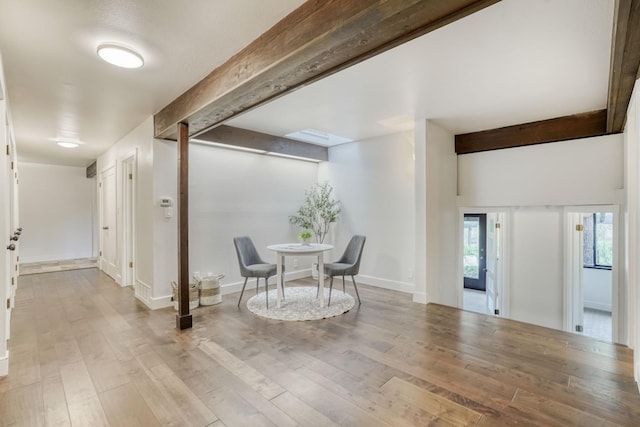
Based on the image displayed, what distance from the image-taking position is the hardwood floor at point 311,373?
178 centimetres

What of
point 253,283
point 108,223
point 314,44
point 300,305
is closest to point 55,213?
point 108,223

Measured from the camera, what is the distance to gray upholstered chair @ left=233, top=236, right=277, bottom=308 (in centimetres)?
379

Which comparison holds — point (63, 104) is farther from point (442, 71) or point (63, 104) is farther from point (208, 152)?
point (442, 71)

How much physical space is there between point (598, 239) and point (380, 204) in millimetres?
3213

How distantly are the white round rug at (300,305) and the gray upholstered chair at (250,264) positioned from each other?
0.66 ft

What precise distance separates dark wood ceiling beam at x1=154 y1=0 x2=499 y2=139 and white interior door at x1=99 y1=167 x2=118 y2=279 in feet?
12.5

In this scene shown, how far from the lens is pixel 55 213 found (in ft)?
24.2

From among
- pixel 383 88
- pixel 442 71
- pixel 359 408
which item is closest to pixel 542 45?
pixel 442 71

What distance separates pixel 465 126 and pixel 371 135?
4.44ft

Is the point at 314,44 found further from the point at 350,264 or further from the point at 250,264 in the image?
the point at 250,264

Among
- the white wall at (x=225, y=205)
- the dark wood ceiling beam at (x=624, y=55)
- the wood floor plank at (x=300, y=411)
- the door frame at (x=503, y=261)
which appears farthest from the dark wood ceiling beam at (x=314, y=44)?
the door frame at (x=503, y=261)

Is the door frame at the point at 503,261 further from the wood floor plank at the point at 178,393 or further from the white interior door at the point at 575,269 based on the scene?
the wood floor plank at the point at 178,393

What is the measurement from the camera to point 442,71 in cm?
255

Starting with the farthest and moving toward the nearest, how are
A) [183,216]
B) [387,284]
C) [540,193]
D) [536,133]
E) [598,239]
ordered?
1. [387,284]
2. [598,239]
3. [540,193]
4. [536,133]
5. [183,216]
